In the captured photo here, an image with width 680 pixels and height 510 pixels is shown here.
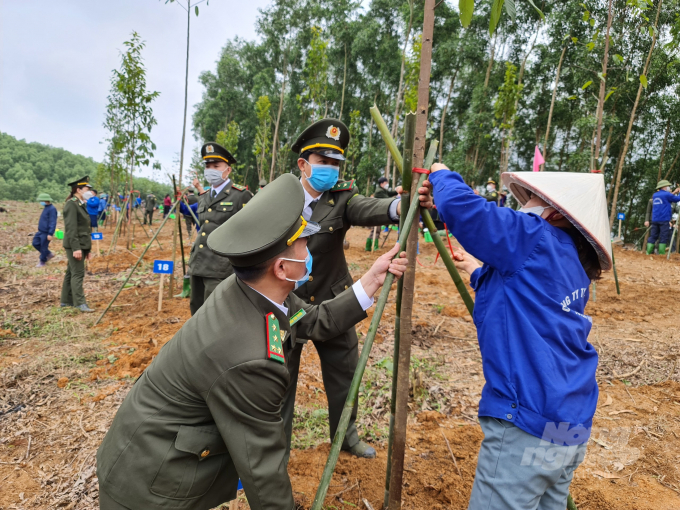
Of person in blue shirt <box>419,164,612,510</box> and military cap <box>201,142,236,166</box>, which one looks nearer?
person in blue shirt <box>419,164,612,510</box>

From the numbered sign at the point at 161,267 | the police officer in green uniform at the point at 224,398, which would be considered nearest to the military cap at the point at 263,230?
the police officer in green uniform at the point at 224,398

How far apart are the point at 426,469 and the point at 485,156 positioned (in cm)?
2546

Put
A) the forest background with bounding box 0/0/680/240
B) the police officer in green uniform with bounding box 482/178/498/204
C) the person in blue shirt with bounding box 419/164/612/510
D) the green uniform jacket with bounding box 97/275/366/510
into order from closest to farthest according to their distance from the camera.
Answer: the green uniform jacket with bounding box 97/275/366/510 < the person in blue shirt with bounding box 419/164/612/510 < the police officer in green uniform with bounding box 482/178/498/204 < the forest background with bounding box 0/0/680/240

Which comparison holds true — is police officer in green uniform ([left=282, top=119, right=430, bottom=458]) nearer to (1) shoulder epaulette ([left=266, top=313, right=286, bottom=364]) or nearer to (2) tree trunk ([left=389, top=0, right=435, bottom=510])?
(2) tree trunk ([left=389, top=0, right=435, bottom=510])

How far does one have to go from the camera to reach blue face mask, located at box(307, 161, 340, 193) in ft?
8.76

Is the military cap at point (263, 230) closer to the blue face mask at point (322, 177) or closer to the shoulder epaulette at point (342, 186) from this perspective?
the blue face mask at point (322, 177)

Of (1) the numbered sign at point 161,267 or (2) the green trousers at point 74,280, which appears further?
(2) the green trousers at point 74,280

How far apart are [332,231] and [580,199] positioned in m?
1.55

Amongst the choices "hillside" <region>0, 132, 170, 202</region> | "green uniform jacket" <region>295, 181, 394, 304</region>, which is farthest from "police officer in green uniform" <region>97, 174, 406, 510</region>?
"hillside" <region>0, 132, 170, 202</region>

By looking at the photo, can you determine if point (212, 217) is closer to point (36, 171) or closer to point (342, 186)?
point (342, 186)

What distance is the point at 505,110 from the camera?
13797mm

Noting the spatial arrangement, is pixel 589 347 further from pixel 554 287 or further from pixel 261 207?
pixel 261 207

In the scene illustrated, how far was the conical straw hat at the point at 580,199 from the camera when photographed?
58.6 inches

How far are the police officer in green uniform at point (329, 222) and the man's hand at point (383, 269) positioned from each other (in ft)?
2.15
